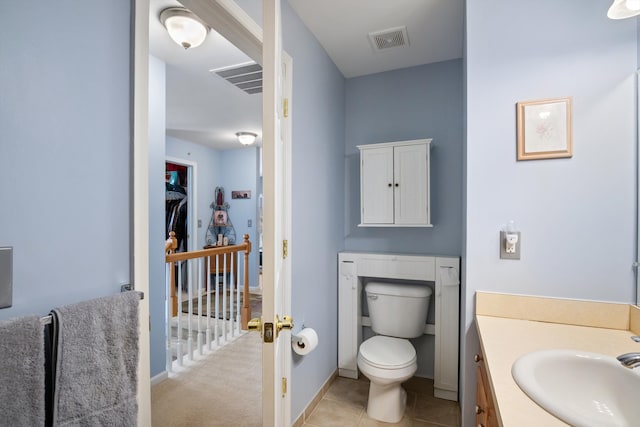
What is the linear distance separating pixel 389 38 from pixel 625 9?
130cm

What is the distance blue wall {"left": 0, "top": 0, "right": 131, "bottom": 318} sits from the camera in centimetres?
67

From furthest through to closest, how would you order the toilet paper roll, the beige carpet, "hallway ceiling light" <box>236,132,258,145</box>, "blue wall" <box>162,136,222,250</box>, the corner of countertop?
1. "blue wall" <box>162,136,222,250</box>
2. "hallway ceiling light" <box>236,132,258,145</box>
3. the beige carpet
4. the toilet paper roll
5. the corner of countertop

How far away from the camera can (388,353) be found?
6.63 ft

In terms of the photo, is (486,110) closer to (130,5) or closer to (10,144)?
(130,5)

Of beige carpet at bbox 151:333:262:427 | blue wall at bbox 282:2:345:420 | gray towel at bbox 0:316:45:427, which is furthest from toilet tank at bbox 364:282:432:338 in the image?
gray towel at bbox 0:316:45:427

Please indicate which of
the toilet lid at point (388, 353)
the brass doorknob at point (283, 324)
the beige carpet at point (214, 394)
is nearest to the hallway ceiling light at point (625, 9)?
the brass doorknob at point (283, 324)

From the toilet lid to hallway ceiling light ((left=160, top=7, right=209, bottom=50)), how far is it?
225 centimetres

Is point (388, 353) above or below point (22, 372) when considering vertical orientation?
below

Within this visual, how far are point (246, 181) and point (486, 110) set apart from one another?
4.54 m

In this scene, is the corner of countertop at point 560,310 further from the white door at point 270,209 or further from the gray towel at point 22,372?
the gray towel at point 22,372

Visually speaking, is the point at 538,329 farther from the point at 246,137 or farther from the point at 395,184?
the point at 246,137

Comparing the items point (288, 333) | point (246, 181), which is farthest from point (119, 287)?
point (246, 181)

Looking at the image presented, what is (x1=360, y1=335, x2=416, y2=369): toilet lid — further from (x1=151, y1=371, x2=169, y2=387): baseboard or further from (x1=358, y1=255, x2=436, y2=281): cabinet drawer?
(x1=151, y1=371, x2=169, y2=387): baseboard

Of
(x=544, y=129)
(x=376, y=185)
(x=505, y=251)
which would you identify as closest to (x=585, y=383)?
(x=505, y=251)
